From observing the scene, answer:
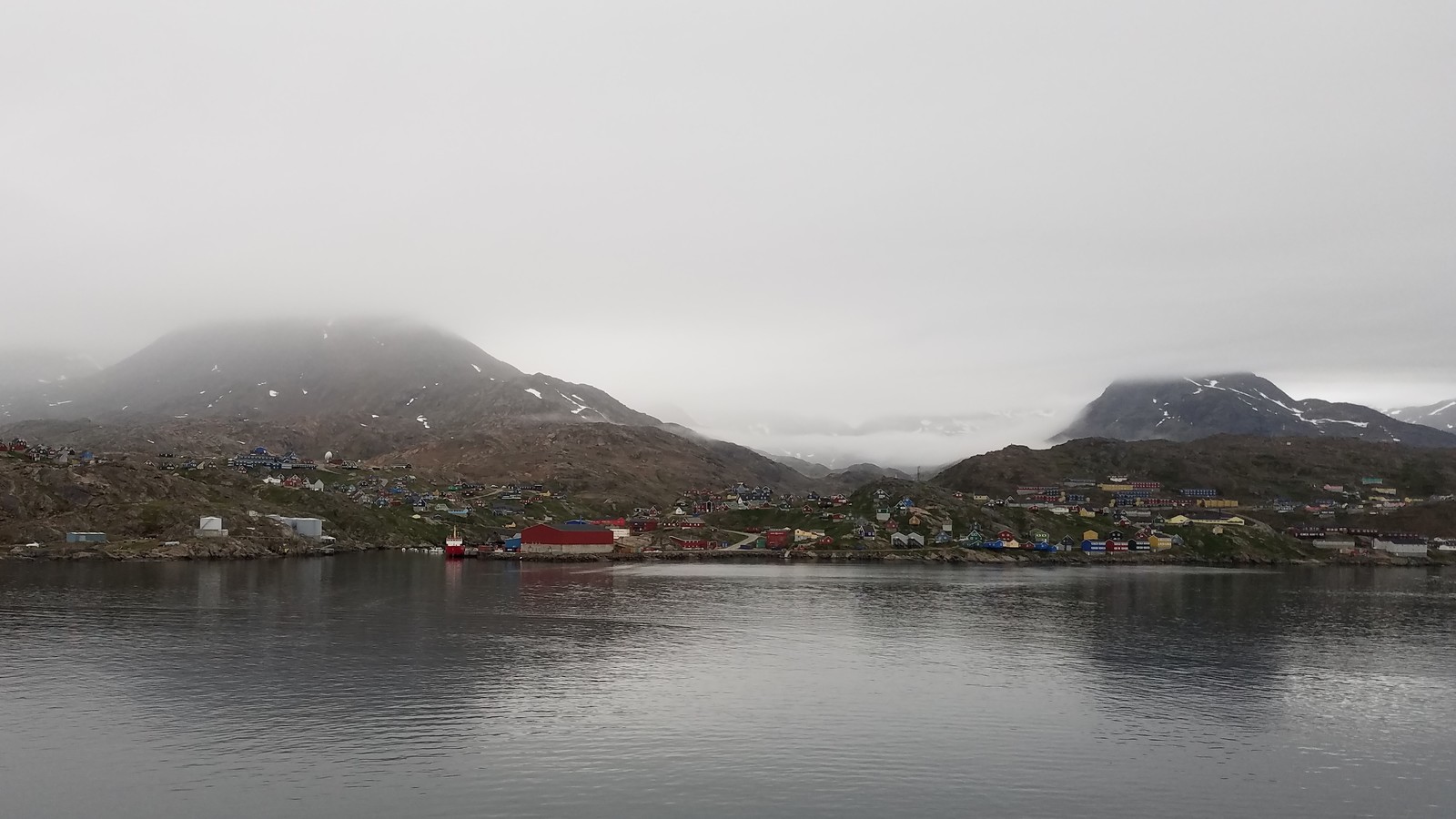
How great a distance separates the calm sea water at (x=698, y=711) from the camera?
42.4 m

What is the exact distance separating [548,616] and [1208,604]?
10366cm

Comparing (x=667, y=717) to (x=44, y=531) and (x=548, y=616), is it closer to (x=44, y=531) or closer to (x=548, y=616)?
(x=548, y=616)

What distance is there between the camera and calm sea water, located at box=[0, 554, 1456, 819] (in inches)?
1668

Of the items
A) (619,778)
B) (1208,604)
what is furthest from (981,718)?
(1208,604)

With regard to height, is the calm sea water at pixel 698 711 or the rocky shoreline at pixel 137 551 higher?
the calm sea water at pixel 698 711

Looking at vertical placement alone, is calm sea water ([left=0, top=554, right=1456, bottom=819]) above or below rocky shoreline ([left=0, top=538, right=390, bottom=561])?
above

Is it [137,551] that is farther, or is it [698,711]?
[137,551]

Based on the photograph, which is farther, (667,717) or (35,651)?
(35,651)

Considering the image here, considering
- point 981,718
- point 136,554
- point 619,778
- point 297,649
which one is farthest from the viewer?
point 136,554

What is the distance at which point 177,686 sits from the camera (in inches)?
2394

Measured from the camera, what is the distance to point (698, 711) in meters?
58.4

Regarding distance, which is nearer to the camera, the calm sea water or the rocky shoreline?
the calm sea water

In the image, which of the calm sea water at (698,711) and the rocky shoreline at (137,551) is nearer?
the calm sea water at (698,711)

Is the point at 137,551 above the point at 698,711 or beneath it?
beneath
